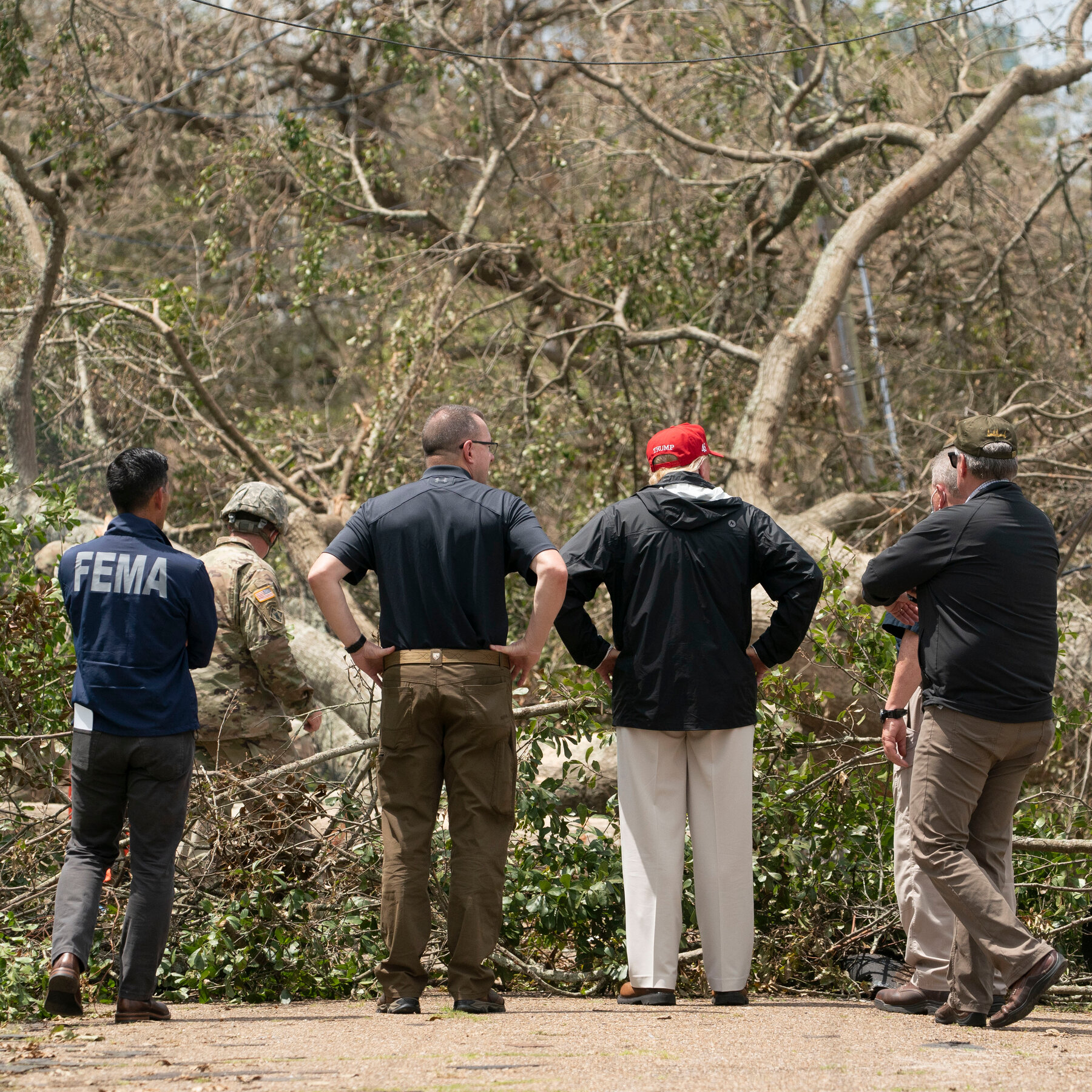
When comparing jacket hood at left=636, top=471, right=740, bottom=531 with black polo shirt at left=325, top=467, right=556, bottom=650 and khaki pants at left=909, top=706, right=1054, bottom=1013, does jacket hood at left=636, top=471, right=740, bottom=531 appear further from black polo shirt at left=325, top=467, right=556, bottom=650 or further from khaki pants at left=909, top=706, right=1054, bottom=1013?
khaki pants at left=909, top=706, right=1054, bottom=1013

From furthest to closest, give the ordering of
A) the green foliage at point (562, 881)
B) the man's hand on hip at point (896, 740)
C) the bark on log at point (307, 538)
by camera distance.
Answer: the bark on log at point (307, 538)
the green foliage at point (562, 881)
the man's hand on hip at point (896, 740)

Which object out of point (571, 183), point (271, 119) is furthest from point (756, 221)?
point (271, 119)

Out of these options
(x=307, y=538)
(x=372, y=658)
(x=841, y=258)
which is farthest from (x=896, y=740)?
(x=841, y=258)

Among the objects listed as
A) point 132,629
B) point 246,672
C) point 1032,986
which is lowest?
point 1032,986

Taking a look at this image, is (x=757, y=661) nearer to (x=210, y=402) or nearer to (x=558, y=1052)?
(x=558, y=1052)

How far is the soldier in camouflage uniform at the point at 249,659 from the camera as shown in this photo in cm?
454

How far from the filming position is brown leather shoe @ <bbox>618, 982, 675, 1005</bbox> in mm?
3908

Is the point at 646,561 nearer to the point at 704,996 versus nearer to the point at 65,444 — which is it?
the point at 704,996

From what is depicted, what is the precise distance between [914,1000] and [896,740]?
0.80m

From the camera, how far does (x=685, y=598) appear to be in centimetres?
399

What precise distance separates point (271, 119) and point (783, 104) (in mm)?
4445

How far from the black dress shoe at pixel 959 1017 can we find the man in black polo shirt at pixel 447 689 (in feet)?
4.32

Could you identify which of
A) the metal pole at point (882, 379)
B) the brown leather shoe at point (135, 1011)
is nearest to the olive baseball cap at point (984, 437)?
the brown leather shoe at point (135, 1011)

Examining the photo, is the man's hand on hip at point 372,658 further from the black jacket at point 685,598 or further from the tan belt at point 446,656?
the black jacket at point 685,598
